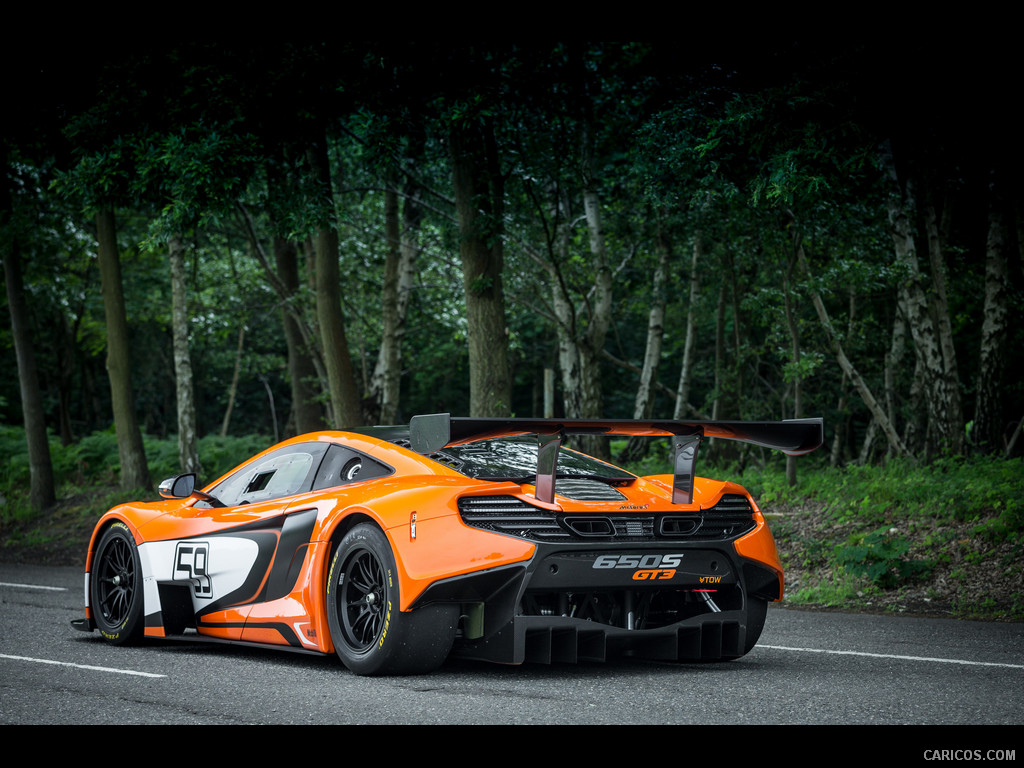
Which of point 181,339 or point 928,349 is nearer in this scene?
point 928,349

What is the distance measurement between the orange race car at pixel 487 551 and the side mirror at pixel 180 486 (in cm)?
47

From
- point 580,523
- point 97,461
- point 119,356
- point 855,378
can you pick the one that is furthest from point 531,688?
point 97,461

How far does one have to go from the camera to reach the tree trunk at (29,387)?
1998 cm

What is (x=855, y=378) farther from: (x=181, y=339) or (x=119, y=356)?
(x=181, y=339)

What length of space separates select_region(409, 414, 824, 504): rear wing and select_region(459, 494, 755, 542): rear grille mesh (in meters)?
0.11

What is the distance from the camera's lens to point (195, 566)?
676cm

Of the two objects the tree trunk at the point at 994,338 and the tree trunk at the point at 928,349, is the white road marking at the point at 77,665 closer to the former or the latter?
the tree trunk at the point at 928,349

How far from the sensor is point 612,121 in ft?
49.3

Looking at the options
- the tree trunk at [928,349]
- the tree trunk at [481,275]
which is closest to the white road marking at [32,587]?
the tree trunk at [481,275]

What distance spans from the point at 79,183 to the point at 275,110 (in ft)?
8.66

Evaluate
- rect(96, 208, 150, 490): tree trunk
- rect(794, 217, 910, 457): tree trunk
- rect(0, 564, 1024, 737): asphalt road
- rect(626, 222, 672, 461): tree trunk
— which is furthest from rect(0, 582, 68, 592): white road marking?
rect(794, 217, 910, 457): tree trunk

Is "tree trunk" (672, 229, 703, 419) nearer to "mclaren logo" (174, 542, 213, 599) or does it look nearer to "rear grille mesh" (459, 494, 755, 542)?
"mclaren logo" (174, 542, 213, 599)

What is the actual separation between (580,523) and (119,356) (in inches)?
624
